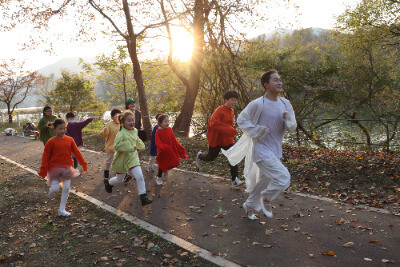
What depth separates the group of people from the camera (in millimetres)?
4586

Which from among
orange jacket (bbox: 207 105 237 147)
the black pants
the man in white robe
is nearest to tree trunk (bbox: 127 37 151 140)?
the black pants

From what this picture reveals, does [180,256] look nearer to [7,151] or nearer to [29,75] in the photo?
[7,151]

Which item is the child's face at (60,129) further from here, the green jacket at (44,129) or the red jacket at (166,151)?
the green jacket at (44,129)

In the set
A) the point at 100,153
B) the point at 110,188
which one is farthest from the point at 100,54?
the point at 110,188

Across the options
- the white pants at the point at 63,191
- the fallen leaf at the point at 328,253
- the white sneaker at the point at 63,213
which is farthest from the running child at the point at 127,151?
the fallen leaf at the point at 328,253

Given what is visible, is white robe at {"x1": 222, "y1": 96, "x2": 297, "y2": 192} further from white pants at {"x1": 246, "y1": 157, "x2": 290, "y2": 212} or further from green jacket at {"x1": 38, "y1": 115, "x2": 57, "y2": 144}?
green jacket at {"x1": 38, "y1": 115, "x2": 57, "y2": 144}

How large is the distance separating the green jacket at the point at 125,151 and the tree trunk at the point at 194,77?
8468 mm

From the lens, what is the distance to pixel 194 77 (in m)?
15.7

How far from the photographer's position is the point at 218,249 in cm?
416

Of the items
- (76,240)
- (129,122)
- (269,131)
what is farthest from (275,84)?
(76,240)

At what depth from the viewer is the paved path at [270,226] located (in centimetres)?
392

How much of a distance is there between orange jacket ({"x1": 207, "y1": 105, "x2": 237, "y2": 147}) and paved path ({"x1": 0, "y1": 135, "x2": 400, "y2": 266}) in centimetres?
111

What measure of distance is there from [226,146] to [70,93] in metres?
23.8

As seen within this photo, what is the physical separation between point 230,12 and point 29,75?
103ft
